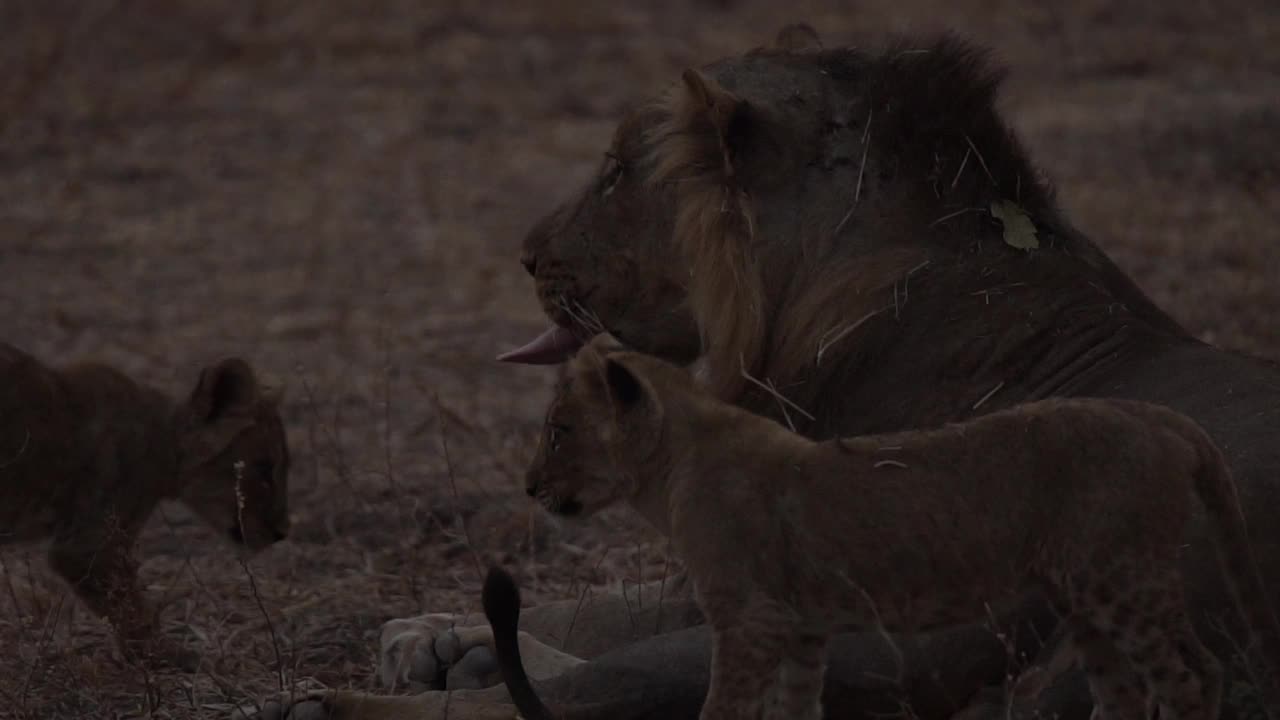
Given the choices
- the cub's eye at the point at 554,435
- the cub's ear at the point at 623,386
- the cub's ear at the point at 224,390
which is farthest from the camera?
the cub's ear at the point at 224,390

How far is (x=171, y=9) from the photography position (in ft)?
49.4

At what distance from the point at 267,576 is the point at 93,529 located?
614 mm

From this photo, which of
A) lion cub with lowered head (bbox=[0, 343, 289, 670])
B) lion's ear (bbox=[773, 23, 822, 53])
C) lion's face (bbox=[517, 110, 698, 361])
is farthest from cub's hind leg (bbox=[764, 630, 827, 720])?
lion's ear (bbox=[773, 23, 822, 53])

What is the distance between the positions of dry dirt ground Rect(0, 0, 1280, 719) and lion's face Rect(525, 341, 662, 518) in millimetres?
810

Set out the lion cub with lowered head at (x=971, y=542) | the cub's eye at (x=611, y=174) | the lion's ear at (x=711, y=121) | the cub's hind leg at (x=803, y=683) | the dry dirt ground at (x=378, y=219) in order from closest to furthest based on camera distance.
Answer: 1. the lion cub with lowered head at (x=971, y=542)
2. the cub's hind leg at (x=803, y=683)
3. the lion's ear at (x=711, y=121)
4. the cub's eye at (x=611, y=174)
5. the dry dirt ground at (x=378, y=219)

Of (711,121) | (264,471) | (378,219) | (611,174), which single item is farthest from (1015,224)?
(378,219)

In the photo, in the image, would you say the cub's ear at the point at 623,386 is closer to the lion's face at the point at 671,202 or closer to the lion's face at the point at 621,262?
the lion's face at the point at 671,202

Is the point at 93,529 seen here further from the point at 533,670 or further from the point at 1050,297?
the point at 1050,297

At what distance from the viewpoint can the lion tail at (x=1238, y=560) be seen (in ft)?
11.0

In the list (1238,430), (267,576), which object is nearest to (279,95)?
(267,576)

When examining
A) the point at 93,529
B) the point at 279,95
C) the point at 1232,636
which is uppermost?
the point at 1232,636

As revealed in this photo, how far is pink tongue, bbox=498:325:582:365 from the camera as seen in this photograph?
200 inches

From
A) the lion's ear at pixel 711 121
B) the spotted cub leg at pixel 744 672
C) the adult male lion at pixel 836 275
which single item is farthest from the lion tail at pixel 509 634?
the lion's ear at pixel 711 121

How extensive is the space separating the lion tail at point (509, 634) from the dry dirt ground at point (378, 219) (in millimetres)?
676
